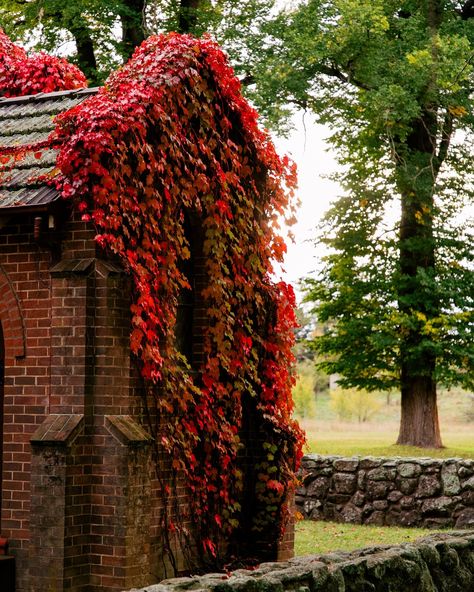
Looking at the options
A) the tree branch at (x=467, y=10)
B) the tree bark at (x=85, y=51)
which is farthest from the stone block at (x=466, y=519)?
the tree branch at (x=467, y=10)

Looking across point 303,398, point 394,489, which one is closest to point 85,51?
point 394,489

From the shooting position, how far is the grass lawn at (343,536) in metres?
15.0

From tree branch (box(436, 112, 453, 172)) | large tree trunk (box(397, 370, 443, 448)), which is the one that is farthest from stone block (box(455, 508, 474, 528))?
tree branch (box(436, 112, 453, 172))

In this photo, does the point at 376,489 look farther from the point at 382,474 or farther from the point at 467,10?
the point at 467,10

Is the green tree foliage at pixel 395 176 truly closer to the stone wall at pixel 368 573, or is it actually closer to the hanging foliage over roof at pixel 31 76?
the hanging foliage over roof at pixel 31 76

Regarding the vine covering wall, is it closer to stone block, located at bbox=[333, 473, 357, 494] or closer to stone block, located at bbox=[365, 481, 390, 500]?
stone block, located at bbox=[365, 481, 390, 500]

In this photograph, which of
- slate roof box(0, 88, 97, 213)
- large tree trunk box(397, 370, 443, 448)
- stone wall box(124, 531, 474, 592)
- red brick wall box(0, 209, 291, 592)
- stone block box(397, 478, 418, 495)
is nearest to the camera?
stone wall box(124, 531, 474, 592)

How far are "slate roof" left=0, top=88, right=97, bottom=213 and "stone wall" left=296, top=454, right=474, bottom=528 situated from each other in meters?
8.27

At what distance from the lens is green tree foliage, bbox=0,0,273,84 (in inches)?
1017

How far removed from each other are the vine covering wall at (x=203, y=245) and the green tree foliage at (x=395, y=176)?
1138cm

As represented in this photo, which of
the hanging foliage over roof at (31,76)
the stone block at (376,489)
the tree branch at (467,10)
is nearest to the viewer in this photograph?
the hanging foliage over roof at (31,76)

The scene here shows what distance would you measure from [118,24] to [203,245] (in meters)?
17.1

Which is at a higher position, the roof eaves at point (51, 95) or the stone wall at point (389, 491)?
the roof eaves at point (51, 95)

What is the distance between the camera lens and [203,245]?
12.2m
